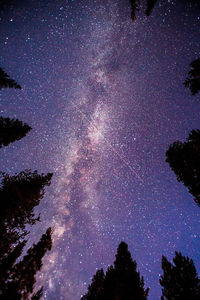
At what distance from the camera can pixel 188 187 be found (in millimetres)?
9117

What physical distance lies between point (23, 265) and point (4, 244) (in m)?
6.45

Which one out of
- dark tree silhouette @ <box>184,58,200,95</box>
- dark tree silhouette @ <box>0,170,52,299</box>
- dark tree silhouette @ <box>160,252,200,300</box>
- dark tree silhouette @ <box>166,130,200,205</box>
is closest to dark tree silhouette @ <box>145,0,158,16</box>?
dark tree silhouette @ <box>184,58,200,95</box>

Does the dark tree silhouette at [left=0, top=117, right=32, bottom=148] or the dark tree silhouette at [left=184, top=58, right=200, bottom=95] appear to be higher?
the dark tree silhouette at [left=0, top=117, right=32, bottom=148]

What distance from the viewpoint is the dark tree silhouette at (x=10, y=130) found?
1087cm

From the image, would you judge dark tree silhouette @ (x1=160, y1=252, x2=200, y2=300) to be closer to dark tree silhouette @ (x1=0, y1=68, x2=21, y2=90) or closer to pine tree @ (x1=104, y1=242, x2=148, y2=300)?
pine tree @ (x1=104, y1=242, x2=148, y2=300)

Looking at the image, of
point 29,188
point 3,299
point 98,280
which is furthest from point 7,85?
point 98,280

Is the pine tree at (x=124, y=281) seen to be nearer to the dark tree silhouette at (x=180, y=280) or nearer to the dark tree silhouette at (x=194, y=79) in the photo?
the dark tree silhouette at (x=180, y=280)

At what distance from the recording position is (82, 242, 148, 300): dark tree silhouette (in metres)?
12.8

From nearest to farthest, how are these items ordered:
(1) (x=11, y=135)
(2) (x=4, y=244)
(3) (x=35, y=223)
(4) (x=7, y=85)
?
(4) (x=7, y=85) → (1) (x=11, y=135) → (2) (x=4, y=244) → (3) (x=35, y=223)

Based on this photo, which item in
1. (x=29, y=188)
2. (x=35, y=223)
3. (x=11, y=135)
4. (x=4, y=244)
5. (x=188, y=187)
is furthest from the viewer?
(x=35, y=223)

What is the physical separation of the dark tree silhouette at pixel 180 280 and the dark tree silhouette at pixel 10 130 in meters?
19.2

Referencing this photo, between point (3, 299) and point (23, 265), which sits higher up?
point (23, 265)

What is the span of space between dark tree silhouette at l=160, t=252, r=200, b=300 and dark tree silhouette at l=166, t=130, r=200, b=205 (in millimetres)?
9398

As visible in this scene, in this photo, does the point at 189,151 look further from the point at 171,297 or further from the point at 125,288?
the point at 125,288
